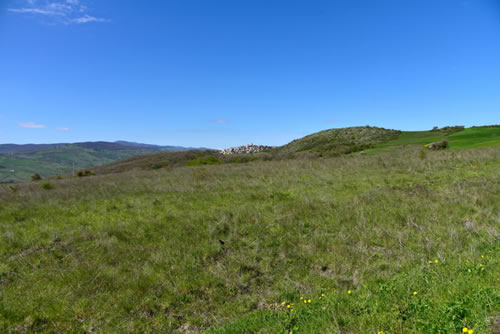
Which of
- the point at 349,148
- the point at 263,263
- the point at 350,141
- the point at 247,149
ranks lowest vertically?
the point at 263,263

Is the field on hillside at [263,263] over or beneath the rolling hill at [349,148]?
beneath

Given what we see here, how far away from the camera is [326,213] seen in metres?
8.11

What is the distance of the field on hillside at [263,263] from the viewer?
3548 mm

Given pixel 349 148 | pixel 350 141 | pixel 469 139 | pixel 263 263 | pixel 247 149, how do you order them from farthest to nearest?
1. pixel 247 149
2. pixel 350 141
3. pixel 349 148
4. pixel 469 139
5. pixel 263 263

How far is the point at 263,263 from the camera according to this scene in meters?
5.68

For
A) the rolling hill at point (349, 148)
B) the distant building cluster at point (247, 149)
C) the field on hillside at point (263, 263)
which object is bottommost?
the field on hillside at point (263, 263)

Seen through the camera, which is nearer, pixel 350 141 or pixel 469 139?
pixel 469 139

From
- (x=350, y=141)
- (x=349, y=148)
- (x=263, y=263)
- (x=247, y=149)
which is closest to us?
(x=263, y=263)

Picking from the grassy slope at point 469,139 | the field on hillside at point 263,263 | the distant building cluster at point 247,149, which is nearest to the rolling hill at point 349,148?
the grassy slope at point 469,139

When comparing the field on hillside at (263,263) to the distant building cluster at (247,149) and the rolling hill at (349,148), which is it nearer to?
the rolling hill at (349,148)

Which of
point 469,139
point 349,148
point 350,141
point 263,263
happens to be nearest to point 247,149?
point 350,141

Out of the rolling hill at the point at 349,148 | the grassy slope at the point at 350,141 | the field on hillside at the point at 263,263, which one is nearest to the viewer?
the field on hillside at the point at 263,263

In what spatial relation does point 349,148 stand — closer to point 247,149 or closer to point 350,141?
point 350,141

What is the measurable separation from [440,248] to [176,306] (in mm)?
5509
